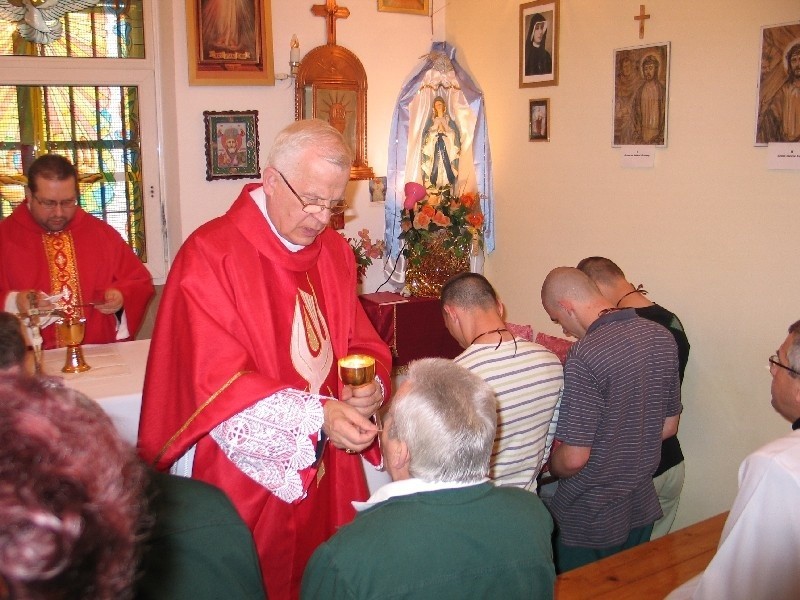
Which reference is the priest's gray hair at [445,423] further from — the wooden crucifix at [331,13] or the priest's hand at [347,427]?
the wooden crucifix at [331,13]

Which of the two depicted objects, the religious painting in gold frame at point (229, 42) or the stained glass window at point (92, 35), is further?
the stained glass window at point (92, 35)

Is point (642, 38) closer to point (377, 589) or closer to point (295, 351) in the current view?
point (295, 351)

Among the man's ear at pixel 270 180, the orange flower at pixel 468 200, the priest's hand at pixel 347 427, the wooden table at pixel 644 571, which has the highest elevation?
the man's ear at pixel 270 180

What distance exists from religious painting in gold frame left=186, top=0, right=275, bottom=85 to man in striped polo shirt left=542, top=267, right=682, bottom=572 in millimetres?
3053

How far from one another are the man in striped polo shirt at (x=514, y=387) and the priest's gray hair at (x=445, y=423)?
1017mm

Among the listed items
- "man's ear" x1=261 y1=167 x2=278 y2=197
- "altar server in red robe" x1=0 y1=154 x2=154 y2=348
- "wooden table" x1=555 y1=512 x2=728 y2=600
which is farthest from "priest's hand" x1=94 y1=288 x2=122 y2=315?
"wooden table" x1=555 y1=512 x2=728 y2=600

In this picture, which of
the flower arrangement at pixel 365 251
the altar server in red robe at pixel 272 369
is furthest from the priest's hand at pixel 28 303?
the flower arrangement at pixel 365 251

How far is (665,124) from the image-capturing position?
4785 millimetres

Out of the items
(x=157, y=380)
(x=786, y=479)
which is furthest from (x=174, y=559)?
(x=786, y=479)

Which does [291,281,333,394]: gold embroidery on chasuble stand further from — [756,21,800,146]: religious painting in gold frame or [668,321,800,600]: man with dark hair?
[756,21,800,146]: religious painting in gold frame

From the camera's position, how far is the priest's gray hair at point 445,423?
6.40 ft

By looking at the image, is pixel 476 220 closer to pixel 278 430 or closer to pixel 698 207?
pixel 698 207

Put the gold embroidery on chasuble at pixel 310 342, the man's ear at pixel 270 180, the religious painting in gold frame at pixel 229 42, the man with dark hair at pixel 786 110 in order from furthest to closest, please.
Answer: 1. the religious painting in gold frame at pixel 229 42
2. the man with dark hair at pixel 786 110
3. the gold embroidery on chasuble at pixel 310 342
4. the man's ear at pixel 270 180

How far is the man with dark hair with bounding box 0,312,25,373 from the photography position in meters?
2.54
